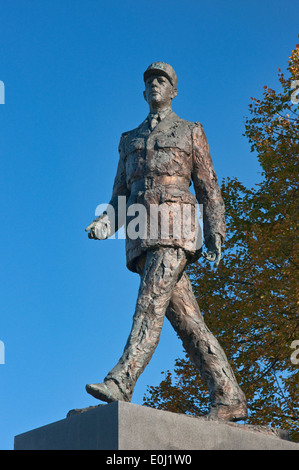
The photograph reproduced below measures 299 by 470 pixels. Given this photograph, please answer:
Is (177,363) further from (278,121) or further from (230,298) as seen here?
(278,121)

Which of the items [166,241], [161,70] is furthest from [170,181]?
[161,70]

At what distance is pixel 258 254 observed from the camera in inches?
631

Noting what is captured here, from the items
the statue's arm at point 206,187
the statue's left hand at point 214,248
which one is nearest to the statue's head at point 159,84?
the statue's arm at point 206,187

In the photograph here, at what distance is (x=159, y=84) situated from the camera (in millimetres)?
8500

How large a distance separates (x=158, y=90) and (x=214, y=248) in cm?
174

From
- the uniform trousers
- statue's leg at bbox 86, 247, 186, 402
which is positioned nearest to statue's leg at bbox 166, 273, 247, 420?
the uniform trousers

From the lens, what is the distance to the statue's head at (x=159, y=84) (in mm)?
8477

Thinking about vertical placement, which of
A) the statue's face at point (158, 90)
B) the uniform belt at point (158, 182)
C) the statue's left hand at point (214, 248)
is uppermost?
the statue's face at point (158, 90)

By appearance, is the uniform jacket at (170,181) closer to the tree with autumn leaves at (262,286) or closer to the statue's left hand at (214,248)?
the statue's left hand at (214,248)

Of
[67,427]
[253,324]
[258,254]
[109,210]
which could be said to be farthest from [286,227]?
[67,427]

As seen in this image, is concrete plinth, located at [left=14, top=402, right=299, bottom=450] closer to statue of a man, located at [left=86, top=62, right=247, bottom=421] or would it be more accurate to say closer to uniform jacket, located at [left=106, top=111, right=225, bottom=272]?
statue of a man, located at [left=86, top=62, right=247, bottom=421]

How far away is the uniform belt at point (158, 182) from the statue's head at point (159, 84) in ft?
2.88

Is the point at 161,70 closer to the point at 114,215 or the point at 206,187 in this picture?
the point at 206,187
